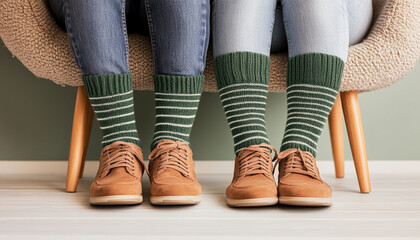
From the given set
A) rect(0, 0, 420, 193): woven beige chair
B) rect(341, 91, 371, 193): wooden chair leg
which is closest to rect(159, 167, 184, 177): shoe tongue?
rect(0, 0, 420, 193): woven beige chair

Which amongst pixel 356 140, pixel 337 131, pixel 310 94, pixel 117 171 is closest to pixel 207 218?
pixel 117 171

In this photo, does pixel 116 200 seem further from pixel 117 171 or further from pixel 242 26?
pixel 242 26

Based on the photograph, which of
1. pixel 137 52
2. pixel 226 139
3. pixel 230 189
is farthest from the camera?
pixel 226 139

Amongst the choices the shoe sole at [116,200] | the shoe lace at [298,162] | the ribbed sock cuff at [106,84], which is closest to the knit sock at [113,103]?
the ribbed sock cuff at [106,84]

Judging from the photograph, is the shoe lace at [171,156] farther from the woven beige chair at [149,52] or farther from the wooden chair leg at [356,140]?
the wooden chair leg at [356,140]

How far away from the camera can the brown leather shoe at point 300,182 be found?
64cm

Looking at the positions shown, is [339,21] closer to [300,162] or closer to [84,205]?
[300,162]

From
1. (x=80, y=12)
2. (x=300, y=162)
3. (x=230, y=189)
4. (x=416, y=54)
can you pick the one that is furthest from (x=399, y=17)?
(x=80, y=12)

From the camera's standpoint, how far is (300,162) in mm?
688

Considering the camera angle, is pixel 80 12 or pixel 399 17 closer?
pixel 80 12

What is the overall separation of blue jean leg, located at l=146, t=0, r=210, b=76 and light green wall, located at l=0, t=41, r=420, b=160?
1.38ft

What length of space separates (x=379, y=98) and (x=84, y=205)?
0.87 metres

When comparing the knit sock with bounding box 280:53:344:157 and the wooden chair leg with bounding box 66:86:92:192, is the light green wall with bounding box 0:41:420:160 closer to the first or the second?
the wooden chair leg with bounding box 66:86:92:192

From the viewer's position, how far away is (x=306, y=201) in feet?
2.07
